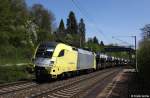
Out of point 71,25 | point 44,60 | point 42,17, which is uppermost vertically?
point 71,25

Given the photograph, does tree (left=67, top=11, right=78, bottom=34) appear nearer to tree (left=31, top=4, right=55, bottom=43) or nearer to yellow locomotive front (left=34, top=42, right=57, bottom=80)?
tree (left=31, top=4, right=55, bottom=43)

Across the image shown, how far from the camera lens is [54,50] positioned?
32.5 m

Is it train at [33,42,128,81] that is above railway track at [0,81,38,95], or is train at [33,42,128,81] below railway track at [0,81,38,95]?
above

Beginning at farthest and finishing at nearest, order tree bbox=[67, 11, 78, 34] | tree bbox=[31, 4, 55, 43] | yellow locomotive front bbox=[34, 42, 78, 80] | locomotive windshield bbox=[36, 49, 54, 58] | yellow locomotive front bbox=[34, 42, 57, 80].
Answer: tree bbox=[67, 11, 78, 34] < tree bbox=[31, 4, 55, 43] < locomotive windshield bbox=[36, 49, 54, 58] < yellow locomotive front bbox=[34, 42, 78, 80] < yellow locomotive front bbox=[34, 42, 57, 80]

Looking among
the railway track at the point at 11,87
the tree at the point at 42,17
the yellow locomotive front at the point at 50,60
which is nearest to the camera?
the railway track at the point at 11,87

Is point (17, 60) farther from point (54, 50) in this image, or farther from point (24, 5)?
point (24, 5)

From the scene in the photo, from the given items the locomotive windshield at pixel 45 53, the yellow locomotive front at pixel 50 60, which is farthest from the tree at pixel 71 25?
the locomotive windshield at pixel 45 53

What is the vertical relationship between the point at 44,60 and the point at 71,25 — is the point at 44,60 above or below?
below

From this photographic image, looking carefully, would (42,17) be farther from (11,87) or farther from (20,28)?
(11,87)

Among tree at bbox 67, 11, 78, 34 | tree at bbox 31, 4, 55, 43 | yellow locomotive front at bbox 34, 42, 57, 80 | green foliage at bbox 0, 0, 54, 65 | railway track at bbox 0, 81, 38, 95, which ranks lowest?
railway track at bbox 0, 81, 38, 95

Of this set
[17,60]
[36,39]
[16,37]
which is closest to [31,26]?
[36,39]

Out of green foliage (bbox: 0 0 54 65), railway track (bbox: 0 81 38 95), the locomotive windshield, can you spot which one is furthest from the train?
green foliage (bbox: 0 0 54 65)

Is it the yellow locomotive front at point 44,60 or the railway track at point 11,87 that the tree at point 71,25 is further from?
the railway track at point 11,87

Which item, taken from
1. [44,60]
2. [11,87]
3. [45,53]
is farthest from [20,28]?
[11,87]
